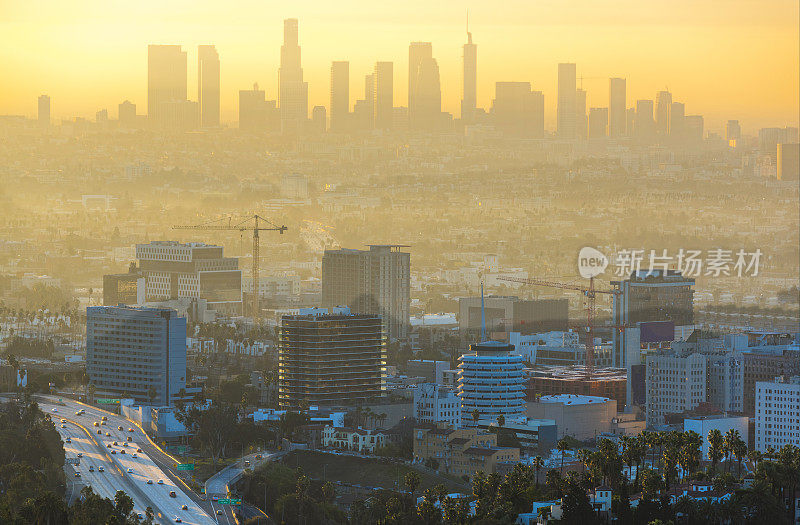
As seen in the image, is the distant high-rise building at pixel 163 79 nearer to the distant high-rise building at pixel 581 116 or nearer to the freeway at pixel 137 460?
the distant high-rise building at pixel 581 116

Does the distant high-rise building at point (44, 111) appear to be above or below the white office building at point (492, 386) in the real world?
above

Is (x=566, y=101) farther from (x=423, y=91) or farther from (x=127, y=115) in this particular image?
(x=127, y=115)

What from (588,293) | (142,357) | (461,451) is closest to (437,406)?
(461,451)

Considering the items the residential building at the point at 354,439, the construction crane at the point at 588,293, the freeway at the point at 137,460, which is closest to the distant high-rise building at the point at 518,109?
the construction crane at the point at 588,293

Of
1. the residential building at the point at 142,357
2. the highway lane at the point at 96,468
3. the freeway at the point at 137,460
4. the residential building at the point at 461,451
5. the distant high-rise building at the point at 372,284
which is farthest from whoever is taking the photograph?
the distant high-rise building at the point at 372,284

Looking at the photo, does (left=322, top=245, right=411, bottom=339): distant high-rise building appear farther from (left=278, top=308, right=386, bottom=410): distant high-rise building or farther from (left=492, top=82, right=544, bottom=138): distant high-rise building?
(left=492, top=82, right=544, bottom=138): distant high-rise building

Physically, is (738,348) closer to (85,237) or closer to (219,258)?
(219,258)

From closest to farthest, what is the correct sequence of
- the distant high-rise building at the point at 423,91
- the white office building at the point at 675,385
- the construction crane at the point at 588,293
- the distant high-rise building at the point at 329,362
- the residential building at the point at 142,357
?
the white office building at the point at 675,385 < the distant high-rise building at the point at 329,362 < the residential building at the point at 142,357 < the construction crane at the point at 588,293 < the distant high-rise building at the point at 423,91

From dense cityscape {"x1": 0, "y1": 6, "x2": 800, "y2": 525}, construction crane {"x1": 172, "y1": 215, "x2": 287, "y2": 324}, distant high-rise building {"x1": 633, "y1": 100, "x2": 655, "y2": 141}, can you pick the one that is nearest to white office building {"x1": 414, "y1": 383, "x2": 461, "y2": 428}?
dense cityscape {"x1": 0, "y1": 6, "x2": 800, "y2": 525}

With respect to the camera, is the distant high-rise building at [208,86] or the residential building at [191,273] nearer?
the residential building at [191,273]
